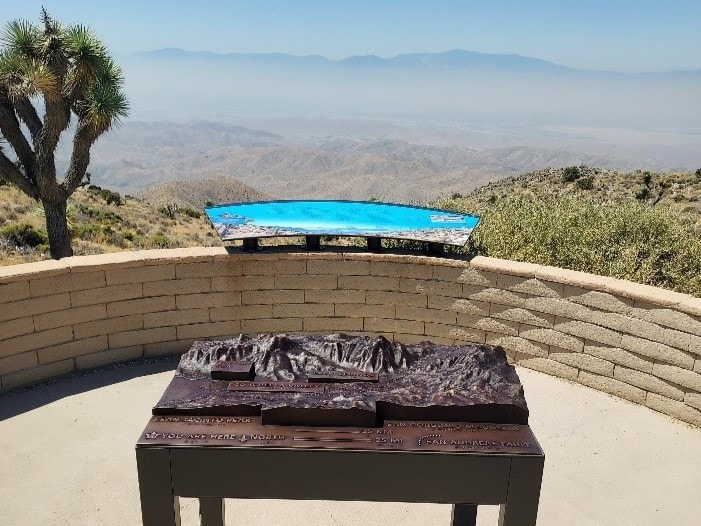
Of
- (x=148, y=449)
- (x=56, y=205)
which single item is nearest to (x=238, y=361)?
(x=148, y=449)

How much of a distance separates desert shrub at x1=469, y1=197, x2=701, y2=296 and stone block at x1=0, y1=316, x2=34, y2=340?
18.8ft

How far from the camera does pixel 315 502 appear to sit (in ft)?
16.5

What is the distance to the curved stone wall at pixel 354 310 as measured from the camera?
6270 millimetres

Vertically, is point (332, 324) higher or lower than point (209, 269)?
lower

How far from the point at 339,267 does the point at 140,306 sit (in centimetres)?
245

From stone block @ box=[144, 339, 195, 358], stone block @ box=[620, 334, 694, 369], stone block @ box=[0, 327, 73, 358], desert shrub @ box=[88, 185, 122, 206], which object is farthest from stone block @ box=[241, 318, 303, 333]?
desert shrub @ box=[88, 185, 122, 206]

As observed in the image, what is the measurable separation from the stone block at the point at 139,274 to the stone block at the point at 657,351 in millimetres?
A: 5247

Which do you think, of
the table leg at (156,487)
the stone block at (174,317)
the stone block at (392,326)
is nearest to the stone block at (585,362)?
the stone block at (392,326)

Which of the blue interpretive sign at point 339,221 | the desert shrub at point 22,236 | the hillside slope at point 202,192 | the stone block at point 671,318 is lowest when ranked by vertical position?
the hillside slope at point 202,192

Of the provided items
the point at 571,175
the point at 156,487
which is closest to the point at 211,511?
the point at 156,487

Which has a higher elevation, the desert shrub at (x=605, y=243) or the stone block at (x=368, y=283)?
the desert shrub at (x=605, y=243)

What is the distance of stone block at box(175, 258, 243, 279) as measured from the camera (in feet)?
23.4

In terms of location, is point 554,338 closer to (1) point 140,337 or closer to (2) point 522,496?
(2) point 522,496

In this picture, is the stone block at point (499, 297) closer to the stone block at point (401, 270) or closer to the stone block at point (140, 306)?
the stone block at point (401, 270)
